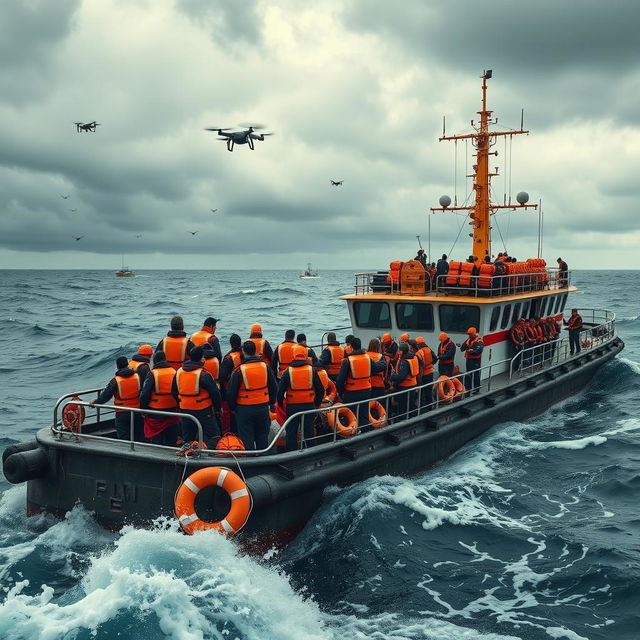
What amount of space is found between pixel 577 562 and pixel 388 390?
4488mm

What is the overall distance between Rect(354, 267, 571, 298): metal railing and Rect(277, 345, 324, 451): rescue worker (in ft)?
14.0

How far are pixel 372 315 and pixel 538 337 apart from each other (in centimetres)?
455

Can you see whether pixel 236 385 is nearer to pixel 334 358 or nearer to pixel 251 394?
pixel 251 394

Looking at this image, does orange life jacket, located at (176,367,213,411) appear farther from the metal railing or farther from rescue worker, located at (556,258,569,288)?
rescue worker, located at (556,258,569,288)

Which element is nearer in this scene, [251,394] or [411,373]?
[251,394]

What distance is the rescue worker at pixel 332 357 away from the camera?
11.2m

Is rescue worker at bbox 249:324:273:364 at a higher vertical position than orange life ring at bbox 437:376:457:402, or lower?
higher

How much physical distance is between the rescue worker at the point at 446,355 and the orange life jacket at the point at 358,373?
2.99 m

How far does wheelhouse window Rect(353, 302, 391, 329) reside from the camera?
1461cm

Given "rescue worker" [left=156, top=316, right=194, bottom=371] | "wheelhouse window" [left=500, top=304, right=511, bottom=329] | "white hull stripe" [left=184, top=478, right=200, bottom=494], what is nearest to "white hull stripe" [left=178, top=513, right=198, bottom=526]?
"white hull stripe" [left=184, top=478, right=200, bottom=494]

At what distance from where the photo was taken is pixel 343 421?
1006 cm

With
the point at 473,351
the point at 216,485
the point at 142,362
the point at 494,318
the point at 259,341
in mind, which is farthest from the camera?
the point at 494,318

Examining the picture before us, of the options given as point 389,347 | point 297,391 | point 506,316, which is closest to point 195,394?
point 297,391

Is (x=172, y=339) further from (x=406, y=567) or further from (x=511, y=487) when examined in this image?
(x=511, y=487)
